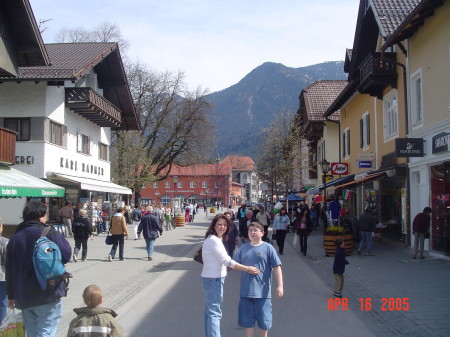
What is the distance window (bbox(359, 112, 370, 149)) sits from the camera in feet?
73.0

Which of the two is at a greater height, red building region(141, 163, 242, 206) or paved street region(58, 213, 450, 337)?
red building region(141, 163, 242, 206)

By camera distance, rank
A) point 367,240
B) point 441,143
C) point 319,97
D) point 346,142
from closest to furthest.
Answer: point 441,143 → point 367,240 → point 346,142 → point 319,97

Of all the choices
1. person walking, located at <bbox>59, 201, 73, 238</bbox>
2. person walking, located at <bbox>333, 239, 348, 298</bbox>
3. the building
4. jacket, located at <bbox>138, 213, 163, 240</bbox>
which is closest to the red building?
the building

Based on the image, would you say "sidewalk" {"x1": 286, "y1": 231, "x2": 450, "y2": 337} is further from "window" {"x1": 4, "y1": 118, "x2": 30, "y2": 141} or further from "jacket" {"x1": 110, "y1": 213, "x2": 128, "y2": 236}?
"window" {"x1": 4, "y1": 118, "x2": 30, "y2": 141}

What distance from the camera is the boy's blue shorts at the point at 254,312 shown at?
5672 mm

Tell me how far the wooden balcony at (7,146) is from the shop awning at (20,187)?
0.43m

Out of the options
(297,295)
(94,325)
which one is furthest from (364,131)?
(94,325)

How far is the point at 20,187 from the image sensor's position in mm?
15102

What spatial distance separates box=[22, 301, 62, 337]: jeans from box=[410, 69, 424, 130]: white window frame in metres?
13.3

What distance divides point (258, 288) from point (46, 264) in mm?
2299

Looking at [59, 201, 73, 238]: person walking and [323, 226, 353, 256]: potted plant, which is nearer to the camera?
[323, 226, 353, 256]: potted plant

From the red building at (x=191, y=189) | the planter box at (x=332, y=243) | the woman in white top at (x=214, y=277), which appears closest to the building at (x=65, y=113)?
the planter box at (x=332, y=243)

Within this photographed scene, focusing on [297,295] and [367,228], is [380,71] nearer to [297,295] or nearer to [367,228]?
[367,228]

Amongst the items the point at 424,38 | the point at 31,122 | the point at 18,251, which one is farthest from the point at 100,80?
the point at 18,251
